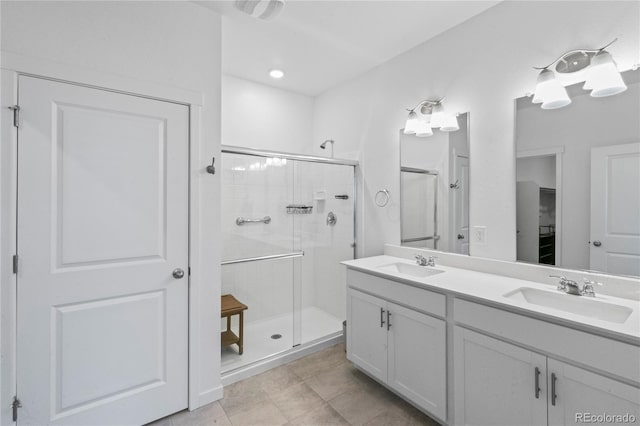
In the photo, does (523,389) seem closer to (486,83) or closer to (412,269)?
(412,269)

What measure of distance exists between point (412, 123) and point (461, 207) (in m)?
0.83

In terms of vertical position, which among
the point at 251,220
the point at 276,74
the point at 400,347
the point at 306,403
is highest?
the point at 276,74

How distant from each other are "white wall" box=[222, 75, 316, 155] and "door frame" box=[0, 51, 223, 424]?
1133 mm

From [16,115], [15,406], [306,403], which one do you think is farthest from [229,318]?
[16,115]

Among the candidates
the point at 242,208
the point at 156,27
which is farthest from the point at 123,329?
the point at 156,27

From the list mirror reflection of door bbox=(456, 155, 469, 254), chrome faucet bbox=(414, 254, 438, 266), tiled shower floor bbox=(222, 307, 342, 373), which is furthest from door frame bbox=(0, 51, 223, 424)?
mirror reflection of door bbox=(456, 155, 469, 254)

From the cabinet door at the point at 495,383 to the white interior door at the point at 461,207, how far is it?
82cm

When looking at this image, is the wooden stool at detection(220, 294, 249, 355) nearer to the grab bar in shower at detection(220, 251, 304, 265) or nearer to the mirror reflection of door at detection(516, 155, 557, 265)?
the grab bar in shower at detection(220, 251, 304, 265)

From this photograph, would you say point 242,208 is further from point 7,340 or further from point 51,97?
point 7,340

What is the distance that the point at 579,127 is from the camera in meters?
1.69

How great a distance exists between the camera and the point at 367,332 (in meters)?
2.19

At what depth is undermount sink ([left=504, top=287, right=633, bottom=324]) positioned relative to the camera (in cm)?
140

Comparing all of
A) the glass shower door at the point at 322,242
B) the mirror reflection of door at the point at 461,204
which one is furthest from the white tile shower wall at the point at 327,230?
the mirror reflection of door at the point at 461,204

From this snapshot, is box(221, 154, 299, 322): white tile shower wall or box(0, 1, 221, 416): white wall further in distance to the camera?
box(221, 154, 299, 322): white tile shower wall
